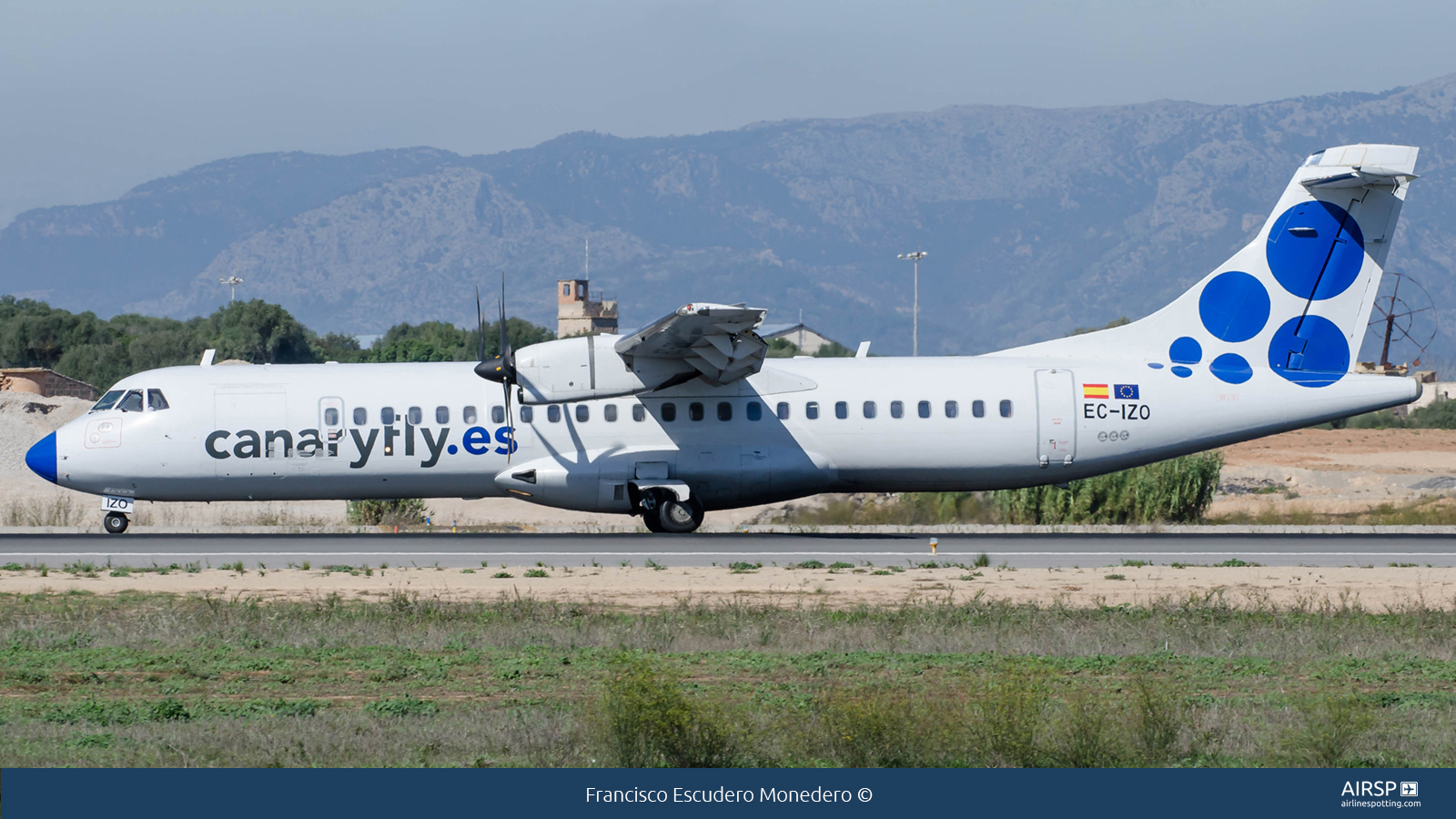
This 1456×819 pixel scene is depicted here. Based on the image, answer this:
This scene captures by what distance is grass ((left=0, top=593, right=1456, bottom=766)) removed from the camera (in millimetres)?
9859

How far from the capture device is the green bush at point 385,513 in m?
34.1

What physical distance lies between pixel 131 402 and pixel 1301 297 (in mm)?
22229

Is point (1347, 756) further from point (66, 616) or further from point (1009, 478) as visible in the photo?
point (1009, 478)

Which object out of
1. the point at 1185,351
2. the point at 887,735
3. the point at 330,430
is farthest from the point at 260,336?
the point at 887,735

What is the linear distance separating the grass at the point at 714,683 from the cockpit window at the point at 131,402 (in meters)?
8.39

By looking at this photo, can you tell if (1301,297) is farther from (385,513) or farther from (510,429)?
(385,513)

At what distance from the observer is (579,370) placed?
2497 cm

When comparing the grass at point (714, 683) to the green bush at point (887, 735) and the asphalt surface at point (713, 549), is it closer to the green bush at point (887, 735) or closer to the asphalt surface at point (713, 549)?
the green bush at point (887, 735)

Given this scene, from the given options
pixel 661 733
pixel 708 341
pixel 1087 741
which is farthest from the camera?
pixel 708 341

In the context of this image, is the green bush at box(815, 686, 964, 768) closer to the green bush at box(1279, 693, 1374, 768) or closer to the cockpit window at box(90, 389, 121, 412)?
the green bush at box(1279, 693, 1374, 768)

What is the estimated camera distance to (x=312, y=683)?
13.3 meters

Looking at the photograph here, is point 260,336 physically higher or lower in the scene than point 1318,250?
higher

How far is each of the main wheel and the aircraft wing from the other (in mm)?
2399

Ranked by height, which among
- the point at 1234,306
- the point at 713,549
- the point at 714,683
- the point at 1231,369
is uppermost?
the point at 1234,306
